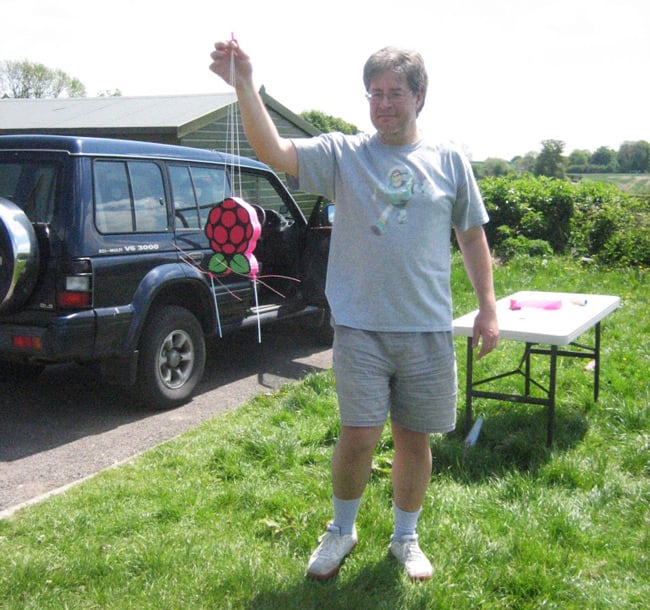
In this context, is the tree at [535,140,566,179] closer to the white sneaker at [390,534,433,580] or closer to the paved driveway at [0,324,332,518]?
the paved driveway at [0,324,332,518]

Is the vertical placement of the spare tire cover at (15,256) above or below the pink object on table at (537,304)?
above

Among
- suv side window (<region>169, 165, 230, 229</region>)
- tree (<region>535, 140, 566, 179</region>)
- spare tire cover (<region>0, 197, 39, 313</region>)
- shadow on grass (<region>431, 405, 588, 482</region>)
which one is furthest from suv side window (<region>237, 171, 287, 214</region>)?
tree (<region>535, 140, 566, 179</region>)

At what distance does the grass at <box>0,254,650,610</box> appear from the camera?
2885 mm

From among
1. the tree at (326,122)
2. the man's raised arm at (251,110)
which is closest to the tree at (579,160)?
the tree at (326,122)

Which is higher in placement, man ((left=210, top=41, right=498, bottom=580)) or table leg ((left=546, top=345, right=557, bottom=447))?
man ((left=210, top=41, right=498, bottom=580))

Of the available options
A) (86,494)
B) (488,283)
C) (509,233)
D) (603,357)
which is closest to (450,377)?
(488,283)

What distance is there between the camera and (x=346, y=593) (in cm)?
286

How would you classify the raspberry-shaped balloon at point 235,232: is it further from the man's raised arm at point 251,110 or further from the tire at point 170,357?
the man's raised arm at point 251,110

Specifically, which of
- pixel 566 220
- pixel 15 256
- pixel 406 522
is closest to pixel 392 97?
pixel 406 522

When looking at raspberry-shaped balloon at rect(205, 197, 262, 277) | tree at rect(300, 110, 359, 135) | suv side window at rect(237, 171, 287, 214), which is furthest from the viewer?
tree at rect(300, 110, 359, 135)

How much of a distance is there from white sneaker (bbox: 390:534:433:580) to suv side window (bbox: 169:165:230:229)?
344 centimetres

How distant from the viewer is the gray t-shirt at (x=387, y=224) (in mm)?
2775

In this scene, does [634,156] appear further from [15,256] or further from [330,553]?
[330,553]

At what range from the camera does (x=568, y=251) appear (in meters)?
12.2
